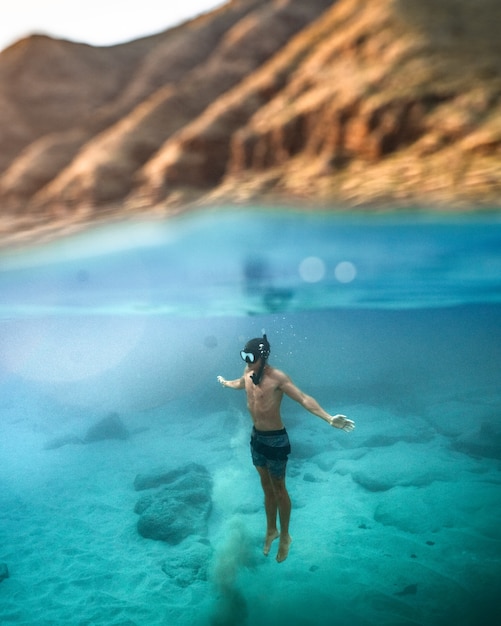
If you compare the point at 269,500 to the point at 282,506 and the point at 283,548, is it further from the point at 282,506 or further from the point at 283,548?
the point at 283,548

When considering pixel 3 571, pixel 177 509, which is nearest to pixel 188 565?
pixel 177 509

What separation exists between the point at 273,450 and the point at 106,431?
13951mm

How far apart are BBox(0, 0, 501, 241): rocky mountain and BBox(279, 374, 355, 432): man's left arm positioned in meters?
5.34

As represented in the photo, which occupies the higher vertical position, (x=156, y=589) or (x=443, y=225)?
(x=443, y=225)

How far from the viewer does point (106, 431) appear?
17797mm

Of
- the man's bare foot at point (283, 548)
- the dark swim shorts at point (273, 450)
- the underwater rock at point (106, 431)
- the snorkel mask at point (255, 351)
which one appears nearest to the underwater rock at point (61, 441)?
the underwater rock at point (106, 431)

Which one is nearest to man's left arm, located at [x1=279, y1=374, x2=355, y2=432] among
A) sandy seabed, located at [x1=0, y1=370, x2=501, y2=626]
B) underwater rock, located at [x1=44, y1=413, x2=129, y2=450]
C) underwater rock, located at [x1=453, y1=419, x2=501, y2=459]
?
sandy seabed, located at [x1=0, y1=370, x2=501, y2=626]

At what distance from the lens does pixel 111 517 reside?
37.3 ft

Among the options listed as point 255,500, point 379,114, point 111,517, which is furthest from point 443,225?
point 111,517

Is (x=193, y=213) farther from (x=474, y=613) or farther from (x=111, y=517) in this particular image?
(x=474, y=613)

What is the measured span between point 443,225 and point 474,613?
25.8ft

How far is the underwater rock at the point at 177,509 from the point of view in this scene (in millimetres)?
9945

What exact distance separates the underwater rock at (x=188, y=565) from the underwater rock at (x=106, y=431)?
30.6 ft

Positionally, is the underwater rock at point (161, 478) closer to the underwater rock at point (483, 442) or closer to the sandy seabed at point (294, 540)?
the sandy seabed at point (294, 540)
